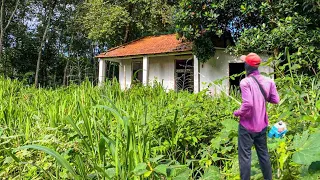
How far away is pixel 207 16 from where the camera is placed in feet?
34.9

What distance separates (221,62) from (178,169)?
38.2ft

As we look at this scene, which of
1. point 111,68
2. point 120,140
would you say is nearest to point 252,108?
point 120,140

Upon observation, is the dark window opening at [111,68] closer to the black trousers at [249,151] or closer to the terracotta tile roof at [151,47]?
the terracotta tile roof at [151,47]

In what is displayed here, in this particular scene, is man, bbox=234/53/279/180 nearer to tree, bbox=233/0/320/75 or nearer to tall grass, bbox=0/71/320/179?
tall grass, bbox=0/71/320/179

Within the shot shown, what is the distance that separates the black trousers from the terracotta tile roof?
11.0 m

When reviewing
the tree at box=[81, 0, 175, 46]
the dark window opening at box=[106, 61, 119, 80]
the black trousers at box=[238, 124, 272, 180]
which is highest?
the tree at box=[81, 0, 175, 46]

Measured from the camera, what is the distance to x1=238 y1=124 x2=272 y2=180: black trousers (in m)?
2.14

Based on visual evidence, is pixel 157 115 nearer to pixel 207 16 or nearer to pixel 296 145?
pixel 296 145

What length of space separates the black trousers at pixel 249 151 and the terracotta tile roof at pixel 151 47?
36.0ft

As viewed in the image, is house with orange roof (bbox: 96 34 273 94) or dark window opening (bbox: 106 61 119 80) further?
house with orange roof (bbox: 96 34 273 94)

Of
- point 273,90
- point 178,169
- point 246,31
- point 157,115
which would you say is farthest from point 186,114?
point 246,31

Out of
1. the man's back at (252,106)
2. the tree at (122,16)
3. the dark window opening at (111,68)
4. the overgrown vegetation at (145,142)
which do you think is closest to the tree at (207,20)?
the dark window opening at (111,68)

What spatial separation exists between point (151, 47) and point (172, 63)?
151cm

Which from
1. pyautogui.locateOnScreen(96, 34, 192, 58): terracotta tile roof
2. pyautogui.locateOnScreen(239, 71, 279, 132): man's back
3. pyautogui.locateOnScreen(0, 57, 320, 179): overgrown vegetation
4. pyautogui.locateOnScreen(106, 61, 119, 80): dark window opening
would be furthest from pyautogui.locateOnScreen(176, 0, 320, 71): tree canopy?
pyautogui.locateOnScreen(239, 71, 279, 132): man's back
